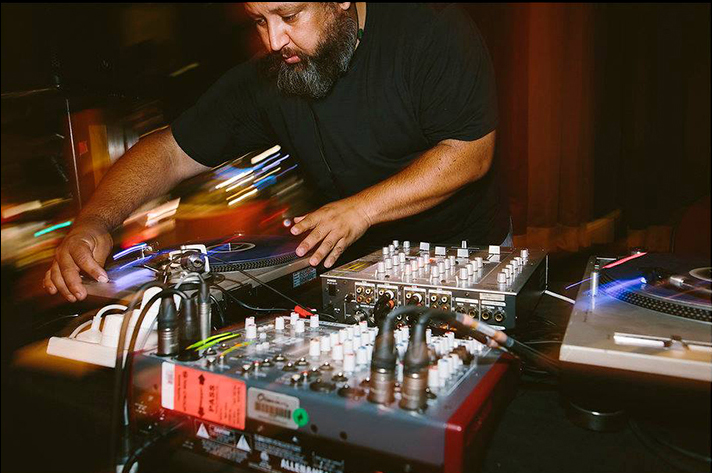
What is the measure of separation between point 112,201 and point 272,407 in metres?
1.15

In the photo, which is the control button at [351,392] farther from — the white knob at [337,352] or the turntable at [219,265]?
the turntable at [219,265]

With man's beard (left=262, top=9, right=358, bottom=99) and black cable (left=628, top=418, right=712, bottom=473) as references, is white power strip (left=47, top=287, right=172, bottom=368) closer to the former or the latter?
black cable (left=628, top=418, right=712, bottom=473)

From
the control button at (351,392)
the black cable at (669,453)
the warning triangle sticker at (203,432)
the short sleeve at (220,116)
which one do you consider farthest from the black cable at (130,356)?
the short sleeve at (220,116)

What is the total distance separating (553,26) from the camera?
4758 millimetres

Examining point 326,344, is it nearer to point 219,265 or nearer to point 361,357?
point 361,357

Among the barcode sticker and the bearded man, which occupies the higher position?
the bearded man

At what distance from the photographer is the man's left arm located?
125 centimetres

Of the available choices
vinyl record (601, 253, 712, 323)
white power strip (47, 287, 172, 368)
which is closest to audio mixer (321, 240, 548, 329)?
vinyl record (601, 253, 712, 323)

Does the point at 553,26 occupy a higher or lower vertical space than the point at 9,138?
higher

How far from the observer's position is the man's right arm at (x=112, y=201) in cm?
123

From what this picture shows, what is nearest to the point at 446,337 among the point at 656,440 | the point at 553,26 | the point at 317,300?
the point at 656,440

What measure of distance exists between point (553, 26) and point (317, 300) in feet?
14.4

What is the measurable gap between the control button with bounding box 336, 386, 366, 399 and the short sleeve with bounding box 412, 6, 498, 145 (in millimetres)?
991

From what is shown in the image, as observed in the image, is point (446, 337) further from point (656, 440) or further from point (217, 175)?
point (217, 175)
